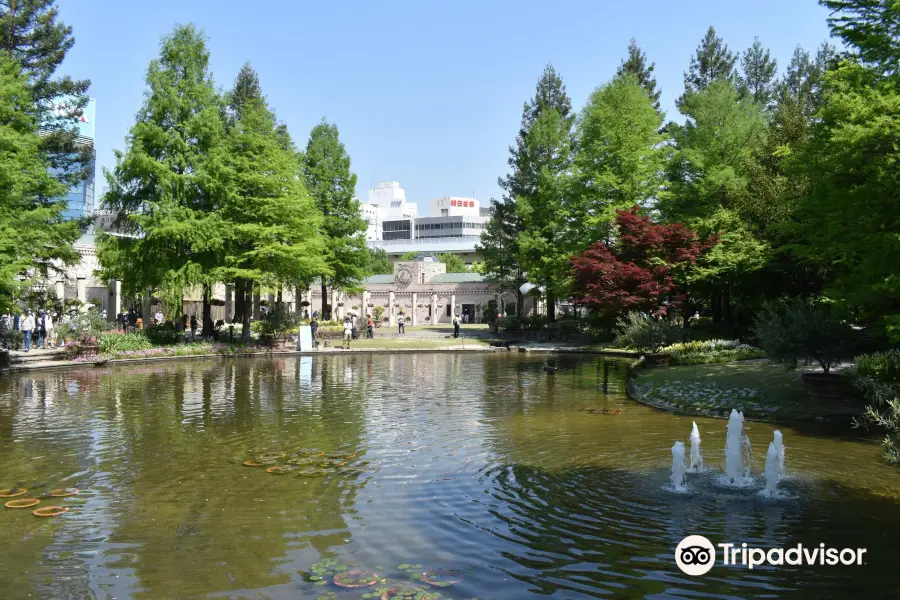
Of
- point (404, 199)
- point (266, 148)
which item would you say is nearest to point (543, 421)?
point (266, 148)

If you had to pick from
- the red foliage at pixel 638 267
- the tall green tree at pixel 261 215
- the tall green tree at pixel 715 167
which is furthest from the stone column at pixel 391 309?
the red foliage at pixel 638 267

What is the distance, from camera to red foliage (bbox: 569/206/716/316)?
29672mm

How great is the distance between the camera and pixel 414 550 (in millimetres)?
7332

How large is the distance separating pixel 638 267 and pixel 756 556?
79.3 ft

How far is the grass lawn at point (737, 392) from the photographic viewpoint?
15681mm

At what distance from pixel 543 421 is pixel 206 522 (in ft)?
27.9

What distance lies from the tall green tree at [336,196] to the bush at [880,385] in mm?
35876

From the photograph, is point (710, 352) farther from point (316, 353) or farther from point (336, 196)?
point (336, 196)

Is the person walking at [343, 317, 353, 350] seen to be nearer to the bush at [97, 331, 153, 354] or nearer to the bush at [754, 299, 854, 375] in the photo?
the bush at [97, 331, 153, 354]

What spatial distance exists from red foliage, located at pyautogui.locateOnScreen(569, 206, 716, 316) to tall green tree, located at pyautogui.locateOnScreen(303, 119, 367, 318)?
20215mm

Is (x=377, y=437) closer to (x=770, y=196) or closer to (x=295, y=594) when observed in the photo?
(x=295, y=594)

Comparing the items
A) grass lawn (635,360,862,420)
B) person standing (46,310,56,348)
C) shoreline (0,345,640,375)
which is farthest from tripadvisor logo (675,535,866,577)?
person standing (46,310,56,348)

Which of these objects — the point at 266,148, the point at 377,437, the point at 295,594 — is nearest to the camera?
the point at 295,594

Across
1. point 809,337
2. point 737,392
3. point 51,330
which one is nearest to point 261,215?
point 51,330
